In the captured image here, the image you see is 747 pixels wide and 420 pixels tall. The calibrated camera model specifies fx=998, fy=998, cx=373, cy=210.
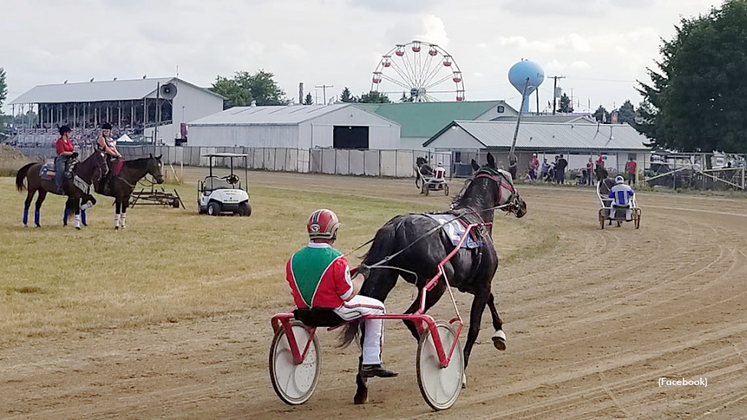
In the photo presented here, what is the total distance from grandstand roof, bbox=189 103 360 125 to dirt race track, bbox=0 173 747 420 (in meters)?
59.9

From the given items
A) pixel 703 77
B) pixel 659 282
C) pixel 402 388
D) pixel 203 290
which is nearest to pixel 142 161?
pixel 203 290

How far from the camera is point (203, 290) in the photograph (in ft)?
47.5

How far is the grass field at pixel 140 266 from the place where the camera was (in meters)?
12.4

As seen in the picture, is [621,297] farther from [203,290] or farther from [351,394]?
[351,394]

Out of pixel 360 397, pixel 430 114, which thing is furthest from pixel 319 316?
pixel 430 114


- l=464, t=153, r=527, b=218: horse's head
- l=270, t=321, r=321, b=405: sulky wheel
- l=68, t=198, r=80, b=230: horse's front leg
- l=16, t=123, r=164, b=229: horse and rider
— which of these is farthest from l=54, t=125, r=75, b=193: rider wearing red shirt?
l=270, t=321, r=321, b=405: sulky wheel

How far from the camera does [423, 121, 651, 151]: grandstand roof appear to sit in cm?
6442

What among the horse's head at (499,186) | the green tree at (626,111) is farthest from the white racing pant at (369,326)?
the green tree at (626,111)

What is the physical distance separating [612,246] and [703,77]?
31.4 meters

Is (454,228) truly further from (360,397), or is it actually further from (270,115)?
(270,115)

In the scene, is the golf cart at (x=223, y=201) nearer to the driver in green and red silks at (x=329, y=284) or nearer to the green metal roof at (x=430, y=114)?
the driver in green and red silks at (x=329, y=284)

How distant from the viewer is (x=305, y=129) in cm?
7344

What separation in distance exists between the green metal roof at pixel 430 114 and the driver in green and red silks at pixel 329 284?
7161cm

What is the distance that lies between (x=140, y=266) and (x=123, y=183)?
687cm
